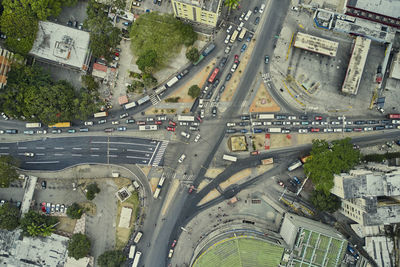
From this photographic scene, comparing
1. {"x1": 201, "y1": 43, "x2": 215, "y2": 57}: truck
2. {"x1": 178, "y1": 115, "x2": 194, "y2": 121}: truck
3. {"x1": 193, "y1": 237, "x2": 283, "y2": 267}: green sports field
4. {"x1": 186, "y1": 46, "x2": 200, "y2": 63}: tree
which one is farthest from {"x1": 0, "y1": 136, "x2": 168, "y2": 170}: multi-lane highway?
{"x1": 193, "y1": 237, "x2": 283, "y2": 267}: green sports field

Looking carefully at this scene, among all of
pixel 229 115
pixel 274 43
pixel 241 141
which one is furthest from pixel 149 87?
pixel 274 43

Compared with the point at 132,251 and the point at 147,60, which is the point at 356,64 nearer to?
the point at 147,60

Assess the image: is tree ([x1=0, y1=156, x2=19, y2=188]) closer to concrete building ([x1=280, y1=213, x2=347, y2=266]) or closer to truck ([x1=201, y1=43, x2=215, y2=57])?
truck ([x1=201, y1=43, x2=215, y2=57])

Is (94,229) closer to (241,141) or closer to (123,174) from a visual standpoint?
(123,174)

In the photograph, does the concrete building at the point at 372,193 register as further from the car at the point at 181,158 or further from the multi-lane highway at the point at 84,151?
the multi-lane highway at the point at 84,151

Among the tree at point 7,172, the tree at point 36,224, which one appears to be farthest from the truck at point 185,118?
the tree at point 7,172

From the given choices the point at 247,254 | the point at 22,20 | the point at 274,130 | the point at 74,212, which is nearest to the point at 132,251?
the point at 74,212
